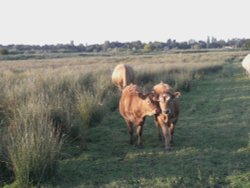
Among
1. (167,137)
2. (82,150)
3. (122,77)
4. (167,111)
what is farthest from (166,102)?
(122,77)

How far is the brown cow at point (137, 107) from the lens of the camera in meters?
8.90

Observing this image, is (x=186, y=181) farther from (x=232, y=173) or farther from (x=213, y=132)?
(x=213, y=132)

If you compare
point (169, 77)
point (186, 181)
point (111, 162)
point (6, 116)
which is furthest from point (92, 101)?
point (169, 77)

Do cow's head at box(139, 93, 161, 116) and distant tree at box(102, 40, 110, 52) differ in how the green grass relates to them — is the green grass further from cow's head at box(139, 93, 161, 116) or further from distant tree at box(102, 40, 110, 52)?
distant tree at box(102, 40, 110, 52)

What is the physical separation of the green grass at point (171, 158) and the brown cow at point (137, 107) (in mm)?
474

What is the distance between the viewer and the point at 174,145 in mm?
9109

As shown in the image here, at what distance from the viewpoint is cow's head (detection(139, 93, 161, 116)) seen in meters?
8.83

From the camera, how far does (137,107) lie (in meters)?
9.25

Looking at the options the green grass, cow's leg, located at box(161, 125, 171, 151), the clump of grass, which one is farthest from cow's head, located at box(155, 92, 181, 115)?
the clump of grass

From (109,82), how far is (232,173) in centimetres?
1153

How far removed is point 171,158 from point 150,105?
1317mm

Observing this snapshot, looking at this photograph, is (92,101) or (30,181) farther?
(92,101)

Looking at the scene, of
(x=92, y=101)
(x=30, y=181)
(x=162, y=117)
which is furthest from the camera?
(x=92, y=101)

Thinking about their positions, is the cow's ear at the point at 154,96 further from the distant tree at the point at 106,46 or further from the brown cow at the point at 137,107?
the distant tree at the point at 106,46
